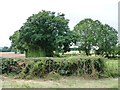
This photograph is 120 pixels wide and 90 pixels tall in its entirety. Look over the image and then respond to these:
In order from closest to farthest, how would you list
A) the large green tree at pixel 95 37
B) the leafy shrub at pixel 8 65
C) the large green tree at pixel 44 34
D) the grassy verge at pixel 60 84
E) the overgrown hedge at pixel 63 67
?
the grassy verge at pixel 60 84 → the overgrown hedge at pixel 63 67 → the leafy shrub at pixel 8 65 → the large green tree at pixel 44 34 → the large green tree at pixel 95 37

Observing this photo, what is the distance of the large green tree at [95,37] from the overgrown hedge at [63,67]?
2508cm

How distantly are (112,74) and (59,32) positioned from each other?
48.0ft

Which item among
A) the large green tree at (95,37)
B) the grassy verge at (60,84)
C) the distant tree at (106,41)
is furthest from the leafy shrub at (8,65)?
the distant tree at (106,41)

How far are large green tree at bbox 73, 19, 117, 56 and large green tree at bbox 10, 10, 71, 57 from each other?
411 inches

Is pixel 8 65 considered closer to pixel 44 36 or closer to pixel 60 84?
pixel 60 84

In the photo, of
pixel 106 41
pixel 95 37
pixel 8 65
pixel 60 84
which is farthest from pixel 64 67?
pixel 106 41

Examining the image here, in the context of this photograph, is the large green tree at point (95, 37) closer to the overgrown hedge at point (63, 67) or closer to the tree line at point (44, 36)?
the tree line at point (44, 36)

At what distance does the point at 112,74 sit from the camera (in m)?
12.5

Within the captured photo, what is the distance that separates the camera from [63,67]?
39.5 feet

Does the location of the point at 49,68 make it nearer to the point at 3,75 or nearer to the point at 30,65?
the point at 30,65

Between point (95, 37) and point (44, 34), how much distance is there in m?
13.3

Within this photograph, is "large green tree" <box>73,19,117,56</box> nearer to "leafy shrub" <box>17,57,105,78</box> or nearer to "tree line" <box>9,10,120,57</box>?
"tree line" <box>9,10,120,57</box>

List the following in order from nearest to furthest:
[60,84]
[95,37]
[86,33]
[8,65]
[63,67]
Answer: [60,84] < [63,67] < [8,65] < [95,37] < [86,33]

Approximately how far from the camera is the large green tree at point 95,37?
37469 mm
